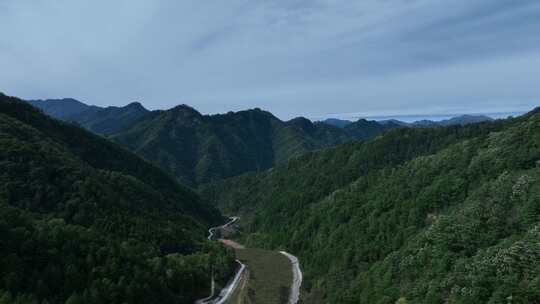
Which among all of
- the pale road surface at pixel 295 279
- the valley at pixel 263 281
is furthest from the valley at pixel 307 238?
the pale road surface at pixel 295 279

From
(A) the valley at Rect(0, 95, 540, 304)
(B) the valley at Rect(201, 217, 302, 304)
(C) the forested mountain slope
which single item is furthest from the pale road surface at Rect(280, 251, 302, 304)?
(C) the forested mountain slope

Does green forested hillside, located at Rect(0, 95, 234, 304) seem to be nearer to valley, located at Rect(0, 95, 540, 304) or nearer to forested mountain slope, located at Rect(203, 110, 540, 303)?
valley, located at Rect(0, 95, 540, 304)

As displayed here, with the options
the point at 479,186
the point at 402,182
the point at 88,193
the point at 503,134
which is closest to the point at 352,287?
the point at 479,186

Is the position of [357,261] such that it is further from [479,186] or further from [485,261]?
[485,261]

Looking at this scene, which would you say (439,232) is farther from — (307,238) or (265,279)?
(307,238)

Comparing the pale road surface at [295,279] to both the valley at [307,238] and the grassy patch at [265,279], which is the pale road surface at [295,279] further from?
the grassy patch at [265,279]
